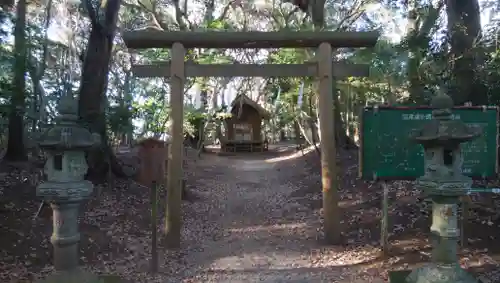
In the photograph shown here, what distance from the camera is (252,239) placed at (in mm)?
9789

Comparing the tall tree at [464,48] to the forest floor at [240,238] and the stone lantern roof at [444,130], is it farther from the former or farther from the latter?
the stone lantern roof at [444,130]

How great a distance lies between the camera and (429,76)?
10547 millimetres

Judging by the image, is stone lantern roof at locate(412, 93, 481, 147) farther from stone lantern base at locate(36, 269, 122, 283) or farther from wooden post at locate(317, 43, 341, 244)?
stone lantern base at locate(36, 269, 122, 283)

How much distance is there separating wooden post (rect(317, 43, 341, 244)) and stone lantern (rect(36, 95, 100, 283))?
4707 mm

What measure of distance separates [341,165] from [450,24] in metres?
7.85

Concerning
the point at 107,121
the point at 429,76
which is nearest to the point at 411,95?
the point at 429,76

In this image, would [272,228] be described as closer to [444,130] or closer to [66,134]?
[444,130]

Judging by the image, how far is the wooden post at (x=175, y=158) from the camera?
848 cm

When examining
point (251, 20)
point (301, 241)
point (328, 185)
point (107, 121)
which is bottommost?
point (301, 241)

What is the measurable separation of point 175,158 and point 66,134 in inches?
132

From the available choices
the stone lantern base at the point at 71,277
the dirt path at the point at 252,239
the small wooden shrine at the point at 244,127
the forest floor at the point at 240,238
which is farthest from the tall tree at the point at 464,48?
the small wooden shrine at the point at 244,127

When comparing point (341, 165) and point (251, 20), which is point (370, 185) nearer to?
point (341, 165)

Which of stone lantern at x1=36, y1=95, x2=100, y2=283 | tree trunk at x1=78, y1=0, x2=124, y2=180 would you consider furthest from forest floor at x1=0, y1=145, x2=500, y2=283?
stone lantern at x1=36, y1=95, x2=100, y2=283

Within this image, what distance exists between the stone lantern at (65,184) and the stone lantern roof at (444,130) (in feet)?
13.3
